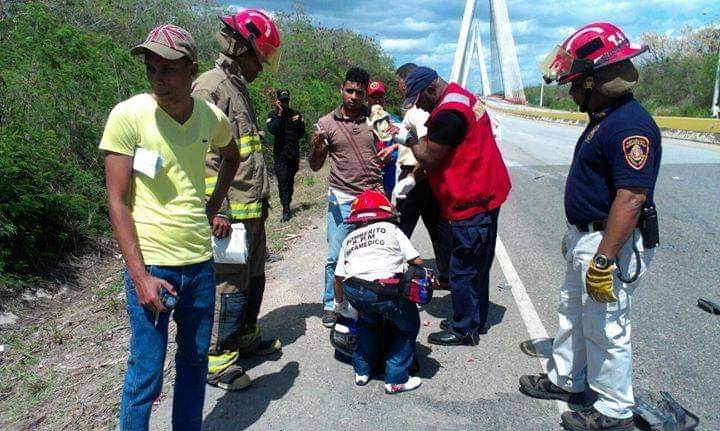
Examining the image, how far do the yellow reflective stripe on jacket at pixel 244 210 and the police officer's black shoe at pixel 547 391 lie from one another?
1998 mm

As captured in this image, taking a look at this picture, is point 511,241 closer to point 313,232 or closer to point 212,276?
point 313,232

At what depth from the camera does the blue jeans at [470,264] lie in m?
3.82

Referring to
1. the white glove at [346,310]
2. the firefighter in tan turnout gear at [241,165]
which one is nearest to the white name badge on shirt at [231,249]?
the firefighter in tan turnout gear at [241,165]

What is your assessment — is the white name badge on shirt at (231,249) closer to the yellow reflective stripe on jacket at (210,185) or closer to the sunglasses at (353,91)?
the yellow reflective stripe on jacket at (210,185)

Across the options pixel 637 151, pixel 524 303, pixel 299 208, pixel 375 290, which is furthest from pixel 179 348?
pixel 299 208

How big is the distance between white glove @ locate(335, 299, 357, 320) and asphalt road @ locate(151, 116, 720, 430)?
1.29 feet

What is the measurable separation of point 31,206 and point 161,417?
9.93 feet

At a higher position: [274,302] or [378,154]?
[378,154]

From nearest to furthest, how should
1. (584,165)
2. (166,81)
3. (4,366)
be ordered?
(166,81), (584,165), (4,366)

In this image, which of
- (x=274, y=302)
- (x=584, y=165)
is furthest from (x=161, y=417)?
(x=584, y=165)

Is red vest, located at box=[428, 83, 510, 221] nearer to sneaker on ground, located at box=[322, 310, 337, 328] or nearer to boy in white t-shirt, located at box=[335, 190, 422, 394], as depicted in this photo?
boy in white t-shirt, located at box=[335, 190, 422, 394]

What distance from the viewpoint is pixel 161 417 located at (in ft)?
10.3

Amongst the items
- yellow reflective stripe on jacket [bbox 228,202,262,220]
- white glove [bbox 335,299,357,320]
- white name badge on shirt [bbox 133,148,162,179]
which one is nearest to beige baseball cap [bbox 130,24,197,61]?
white name badge on shirt [bbox 133,148,162,179]

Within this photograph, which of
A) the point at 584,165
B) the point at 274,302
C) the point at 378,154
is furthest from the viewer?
the point at 274,302
